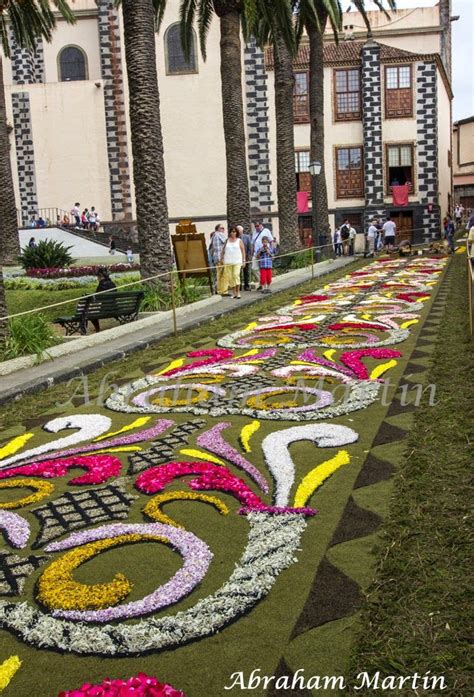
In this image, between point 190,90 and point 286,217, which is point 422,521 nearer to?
point 286,217

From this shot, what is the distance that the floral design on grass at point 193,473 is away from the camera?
3.04 m

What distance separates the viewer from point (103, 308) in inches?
469

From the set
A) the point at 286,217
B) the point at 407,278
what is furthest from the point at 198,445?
the point at 286,217

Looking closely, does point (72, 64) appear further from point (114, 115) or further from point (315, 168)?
point (315, 168)

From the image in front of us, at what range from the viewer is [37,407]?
23.3 feet

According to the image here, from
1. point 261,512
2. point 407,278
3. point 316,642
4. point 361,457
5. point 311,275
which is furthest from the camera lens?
point 311,275

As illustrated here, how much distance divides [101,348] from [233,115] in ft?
36.6

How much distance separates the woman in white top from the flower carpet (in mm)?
8764

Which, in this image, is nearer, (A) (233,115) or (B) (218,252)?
(B) (218,252)

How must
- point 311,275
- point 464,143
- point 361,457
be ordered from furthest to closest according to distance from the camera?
point 464,143
point 311,275
point 361,457

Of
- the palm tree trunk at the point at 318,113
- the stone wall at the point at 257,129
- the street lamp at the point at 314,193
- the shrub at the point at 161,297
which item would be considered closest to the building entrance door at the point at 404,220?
the stone wall at the point at 257,129

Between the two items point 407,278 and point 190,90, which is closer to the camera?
point 407,278

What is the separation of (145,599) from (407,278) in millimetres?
15957

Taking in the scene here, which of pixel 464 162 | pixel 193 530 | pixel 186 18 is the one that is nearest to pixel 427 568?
pixel 193 530
